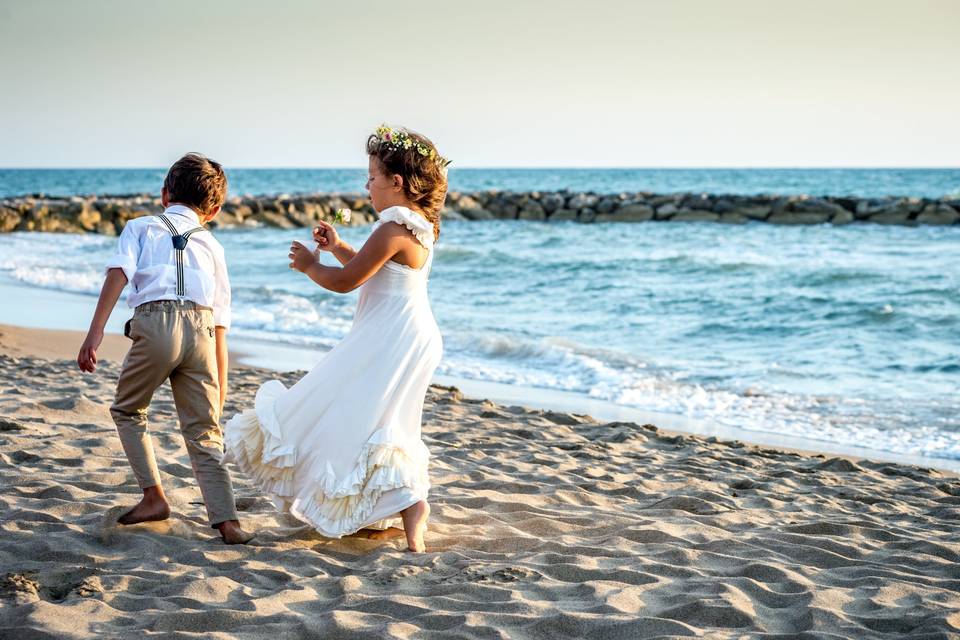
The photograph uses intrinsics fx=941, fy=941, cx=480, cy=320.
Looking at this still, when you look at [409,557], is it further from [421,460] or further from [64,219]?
[64,219]

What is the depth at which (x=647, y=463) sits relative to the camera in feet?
19.0

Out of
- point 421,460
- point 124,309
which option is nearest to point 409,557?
point 421,460

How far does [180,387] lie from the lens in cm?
374

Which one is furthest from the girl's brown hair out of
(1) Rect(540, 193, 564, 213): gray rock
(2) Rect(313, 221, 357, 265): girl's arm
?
(1) Rect(540, 193, 564, 213): gray rock

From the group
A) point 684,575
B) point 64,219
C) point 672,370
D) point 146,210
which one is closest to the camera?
point 684,575

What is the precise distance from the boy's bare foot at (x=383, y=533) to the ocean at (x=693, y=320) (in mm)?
4213

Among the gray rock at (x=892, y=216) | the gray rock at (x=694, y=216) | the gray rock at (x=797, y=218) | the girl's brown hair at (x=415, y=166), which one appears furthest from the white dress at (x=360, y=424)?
the gray rock at (x=694, y=216)

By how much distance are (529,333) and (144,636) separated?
929 cm

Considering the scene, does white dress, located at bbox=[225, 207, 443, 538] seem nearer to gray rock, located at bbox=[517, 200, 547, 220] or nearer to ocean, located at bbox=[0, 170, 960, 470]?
ocean, located at bbox=[0, 170, 960, 470]

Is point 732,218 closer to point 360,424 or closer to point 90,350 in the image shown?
point 360,424

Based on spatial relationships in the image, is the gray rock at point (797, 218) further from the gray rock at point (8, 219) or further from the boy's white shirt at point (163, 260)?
the boy's white shirt at point (163, 260)

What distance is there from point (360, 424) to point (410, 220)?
844 millimetres

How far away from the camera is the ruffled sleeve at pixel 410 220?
3799mm

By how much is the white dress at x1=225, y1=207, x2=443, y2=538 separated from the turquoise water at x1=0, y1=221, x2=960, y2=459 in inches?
175
